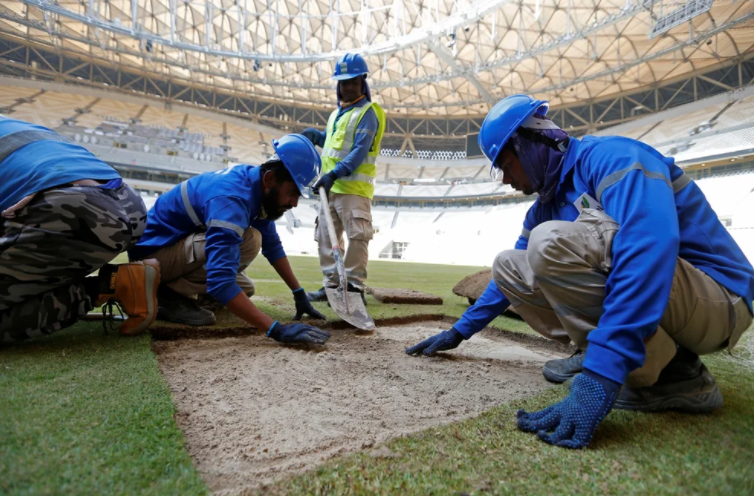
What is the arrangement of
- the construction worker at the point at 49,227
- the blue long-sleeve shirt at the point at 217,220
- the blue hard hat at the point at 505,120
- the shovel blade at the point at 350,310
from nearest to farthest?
the blue hard hat at the point at 505,120 → the construction worker at the point at 49,227 → the blue long-sleeve shirt at the point at 217,220 → the shovel blade at the point at 350,310

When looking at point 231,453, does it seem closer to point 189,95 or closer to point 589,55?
point 589,55

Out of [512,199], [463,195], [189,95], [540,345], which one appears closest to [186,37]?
[189,95]

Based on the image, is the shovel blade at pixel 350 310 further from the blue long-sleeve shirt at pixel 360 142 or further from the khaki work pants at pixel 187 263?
the blue long-sleeve shirt at pixel 360 142

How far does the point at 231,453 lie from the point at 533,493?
0.88m

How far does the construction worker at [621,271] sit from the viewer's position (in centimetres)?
127

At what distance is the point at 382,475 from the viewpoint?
42.8 inches

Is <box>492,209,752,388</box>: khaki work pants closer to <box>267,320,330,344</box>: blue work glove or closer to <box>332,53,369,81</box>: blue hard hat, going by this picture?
<box>267,320,330,344</box>: blue work glove

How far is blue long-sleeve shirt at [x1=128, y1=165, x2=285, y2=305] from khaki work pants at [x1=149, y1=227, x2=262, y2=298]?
0.08 m

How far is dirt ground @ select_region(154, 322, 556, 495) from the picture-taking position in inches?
49.6

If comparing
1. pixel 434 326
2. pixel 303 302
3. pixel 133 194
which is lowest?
pixel 434 326

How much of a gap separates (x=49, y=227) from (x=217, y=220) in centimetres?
78

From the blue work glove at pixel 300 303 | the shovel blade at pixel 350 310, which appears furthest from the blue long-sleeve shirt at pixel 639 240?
the blue work glove at pixel 300 303

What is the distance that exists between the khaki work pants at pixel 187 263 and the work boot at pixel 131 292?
1.22ft

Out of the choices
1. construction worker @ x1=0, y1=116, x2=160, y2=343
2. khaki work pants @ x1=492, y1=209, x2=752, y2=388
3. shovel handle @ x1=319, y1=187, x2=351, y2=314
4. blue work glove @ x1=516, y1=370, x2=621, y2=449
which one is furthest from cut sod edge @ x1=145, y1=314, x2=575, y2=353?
blue work glove @ x1=516, y1=370, x2=621, y2=449
